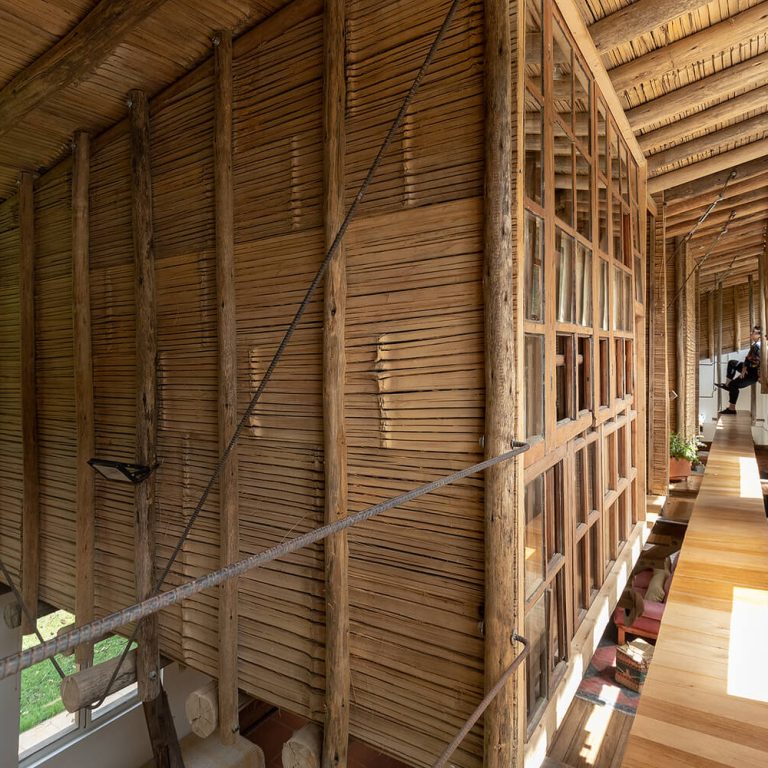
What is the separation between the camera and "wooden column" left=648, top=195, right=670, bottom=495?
6070 millimetres

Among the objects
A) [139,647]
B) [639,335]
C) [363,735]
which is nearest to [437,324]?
[363,735]

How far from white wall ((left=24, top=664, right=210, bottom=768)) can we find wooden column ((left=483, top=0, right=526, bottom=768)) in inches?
149

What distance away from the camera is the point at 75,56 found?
97.9 inches

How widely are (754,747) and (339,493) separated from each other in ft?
6.40

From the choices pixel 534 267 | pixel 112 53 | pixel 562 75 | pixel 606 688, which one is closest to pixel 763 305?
pixel 606 688

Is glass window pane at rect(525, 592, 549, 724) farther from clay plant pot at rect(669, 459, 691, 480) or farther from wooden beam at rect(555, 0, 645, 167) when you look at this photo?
clay plant pot at rect(669, 459, 691, 480)

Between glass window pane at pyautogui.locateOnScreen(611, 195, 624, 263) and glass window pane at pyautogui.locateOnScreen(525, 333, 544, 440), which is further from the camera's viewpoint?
glass window pane at pyautogui.locateOnScreen(611, 195, 624, 263)

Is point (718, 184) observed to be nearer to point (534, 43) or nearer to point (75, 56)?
point (534, 43)

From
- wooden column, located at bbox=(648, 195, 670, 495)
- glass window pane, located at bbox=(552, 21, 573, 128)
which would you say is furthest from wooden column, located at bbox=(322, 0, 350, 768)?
wooden column, located at bbox=(648, 195, 670, 495)

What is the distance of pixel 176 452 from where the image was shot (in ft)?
9.72

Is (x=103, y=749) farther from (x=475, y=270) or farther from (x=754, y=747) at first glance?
(x=475, y=270)

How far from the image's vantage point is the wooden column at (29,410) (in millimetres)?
3795

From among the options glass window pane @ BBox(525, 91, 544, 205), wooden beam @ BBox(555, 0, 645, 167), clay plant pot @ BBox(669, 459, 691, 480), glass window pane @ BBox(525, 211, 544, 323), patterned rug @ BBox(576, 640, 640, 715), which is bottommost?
patterned rug @ BBox(576, 640, 640, 715)

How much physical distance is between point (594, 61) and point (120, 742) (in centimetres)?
676
